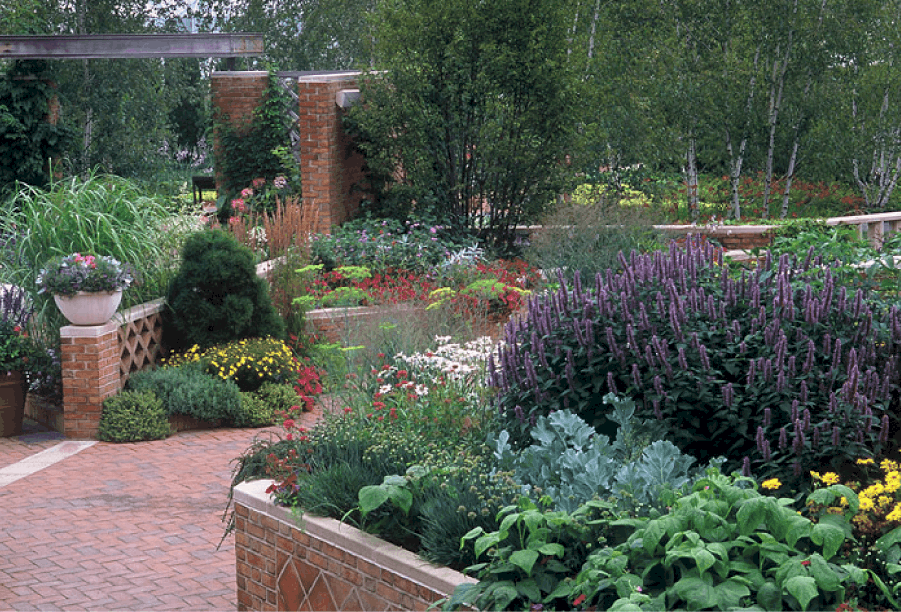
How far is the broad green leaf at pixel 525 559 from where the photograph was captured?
3686 mm

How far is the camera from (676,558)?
3.63 metres

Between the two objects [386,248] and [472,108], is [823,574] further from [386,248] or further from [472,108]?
[472,108]

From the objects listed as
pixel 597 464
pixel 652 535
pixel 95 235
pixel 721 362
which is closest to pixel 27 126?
pixel 95 235

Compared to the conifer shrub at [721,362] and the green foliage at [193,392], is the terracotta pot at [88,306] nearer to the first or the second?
the green foliage at [193,392]

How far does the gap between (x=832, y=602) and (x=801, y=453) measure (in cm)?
81

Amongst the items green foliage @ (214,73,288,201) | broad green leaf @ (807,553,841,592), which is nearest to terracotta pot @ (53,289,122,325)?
broad green leaf @ (807,553,841,592)

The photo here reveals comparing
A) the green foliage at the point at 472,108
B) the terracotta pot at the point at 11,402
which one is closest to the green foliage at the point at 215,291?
the terracotta pot at the point at 11,402

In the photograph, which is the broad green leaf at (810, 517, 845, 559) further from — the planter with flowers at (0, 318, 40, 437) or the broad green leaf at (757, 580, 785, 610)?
the planter with flowers at (0, 318, 40, 437)

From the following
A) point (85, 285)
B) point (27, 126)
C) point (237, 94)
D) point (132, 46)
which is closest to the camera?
point (85, 285)

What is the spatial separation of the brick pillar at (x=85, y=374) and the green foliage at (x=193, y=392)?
1.16 ft

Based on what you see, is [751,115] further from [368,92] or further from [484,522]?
[484,522]

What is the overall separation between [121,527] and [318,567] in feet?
7.64

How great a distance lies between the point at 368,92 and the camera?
1315 cm

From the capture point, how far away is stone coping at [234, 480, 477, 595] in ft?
13.5
